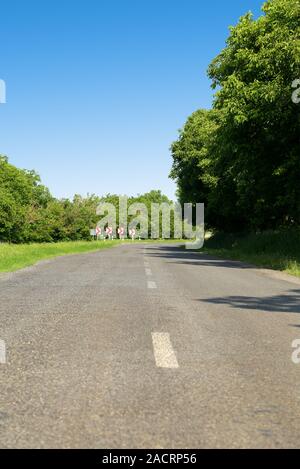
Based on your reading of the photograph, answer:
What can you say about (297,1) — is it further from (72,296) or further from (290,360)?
(290,360)

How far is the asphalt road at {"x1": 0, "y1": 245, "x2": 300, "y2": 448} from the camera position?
3441 millimetres

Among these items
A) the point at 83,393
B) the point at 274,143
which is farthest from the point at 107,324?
the point at 274,143

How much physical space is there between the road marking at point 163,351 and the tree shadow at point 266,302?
3.16 m

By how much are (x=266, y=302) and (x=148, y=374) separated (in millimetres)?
5898

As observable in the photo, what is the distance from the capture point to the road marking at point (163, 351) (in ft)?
17.3

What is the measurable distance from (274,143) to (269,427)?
21.8m

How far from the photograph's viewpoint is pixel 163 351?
5.78m

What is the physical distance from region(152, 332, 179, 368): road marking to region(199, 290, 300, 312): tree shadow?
10.4ft

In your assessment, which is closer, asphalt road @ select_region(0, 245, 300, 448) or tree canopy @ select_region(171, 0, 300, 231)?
asphalt road @ select_region(0, 245, 300, 448)
